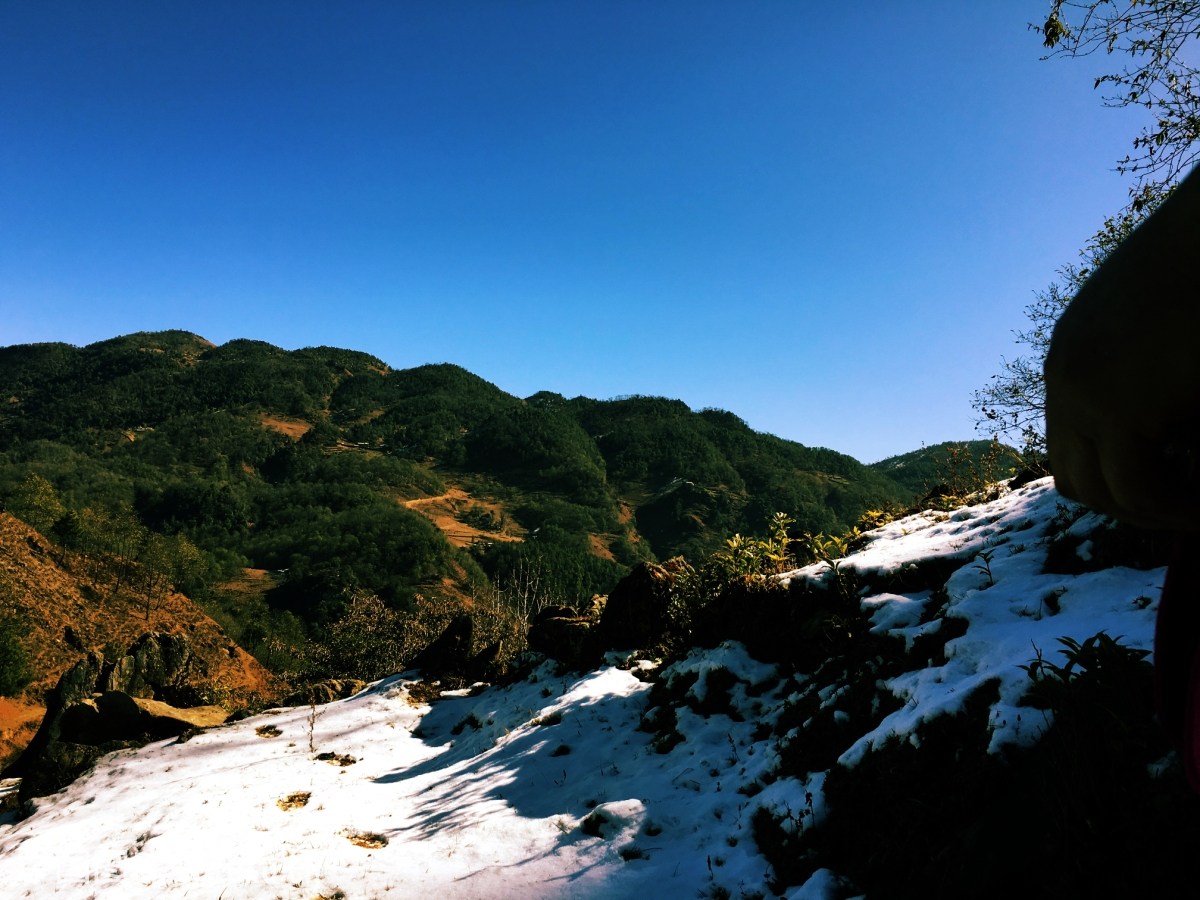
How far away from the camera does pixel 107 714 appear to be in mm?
13656

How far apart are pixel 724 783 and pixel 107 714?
49.0 feet

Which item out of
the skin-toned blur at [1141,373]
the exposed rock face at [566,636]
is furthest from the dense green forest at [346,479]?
the skin-toned blur at [1141,373]

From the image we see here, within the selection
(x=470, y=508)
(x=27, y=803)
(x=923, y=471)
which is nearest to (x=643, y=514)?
(x=470, y=508)

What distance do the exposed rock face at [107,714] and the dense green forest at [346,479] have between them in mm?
35357

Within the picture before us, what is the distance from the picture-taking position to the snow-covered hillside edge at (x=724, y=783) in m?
3.58

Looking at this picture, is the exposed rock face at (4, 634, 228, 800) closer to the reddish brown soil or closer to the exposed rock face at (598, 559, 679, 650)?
the exposed rock face at (598, 559, 679, 650)

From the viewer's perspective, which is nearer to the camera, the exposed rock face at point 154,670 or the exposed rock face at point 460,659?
the exposed rock face at point 460,659

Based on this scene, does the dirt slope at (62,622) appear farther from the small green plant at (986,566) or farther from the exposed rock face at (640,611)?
the small green plant at (986,566)

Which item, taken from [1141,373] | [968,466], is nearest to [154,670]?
[968,466]

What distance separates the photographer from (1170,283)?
48 cm

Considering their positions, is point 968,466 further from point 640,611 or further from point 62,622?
point 62,622

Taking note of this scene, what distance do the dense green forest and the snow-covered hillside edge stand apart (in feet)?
141

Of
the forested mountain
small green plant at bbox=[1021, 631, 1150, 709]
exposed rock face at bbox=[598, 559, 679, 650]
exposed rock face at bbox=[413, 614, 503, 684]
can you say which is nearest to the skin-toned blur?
small green plant at bbox=[1021, 631, 1150, 709]

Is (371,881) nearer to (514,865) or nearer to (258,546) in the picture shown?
(514,865)
